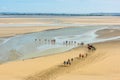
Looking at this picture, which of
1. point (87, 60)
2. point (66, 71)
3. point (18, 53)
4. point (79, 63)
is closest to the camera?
point (66, 71)

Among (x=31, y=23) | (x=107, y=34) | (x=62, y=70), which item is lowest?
(x=31, y=23)

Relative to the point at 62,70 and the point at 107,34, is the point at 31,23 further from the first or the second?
the point at 62,70

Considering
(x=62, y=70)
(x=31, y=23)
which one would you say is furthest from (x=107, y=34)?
(x=31, y=23)

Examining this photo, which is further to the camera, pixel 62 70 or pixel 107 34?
pixel 107 34

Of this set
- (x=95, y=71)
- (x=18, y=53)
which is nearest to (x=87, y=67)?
(x=95, y=71)

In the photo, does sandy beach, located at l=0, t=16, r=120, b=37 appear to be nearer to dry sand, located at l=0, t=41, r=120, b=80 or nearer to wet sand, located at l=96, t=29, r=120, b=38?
wet sand, located at l=96, t=29, r=120, b=38

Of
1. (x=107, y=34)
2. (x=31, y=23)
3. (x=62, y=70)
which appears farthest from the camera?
(x=31, y=23)

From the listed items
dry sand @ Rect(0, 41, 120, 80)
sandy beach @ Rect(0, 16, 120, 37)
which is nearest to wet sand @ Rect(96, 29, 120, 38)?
sandy beach @ Rect(0, 16, 120, 37)

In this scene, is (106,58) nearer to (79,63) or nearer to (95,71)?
(79,63)

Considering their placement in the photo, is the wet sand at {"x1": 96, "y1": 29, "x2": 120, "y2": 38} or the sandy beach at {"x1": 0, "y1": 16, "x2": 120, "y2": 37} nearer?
the wet sand at {"x1": 96, "y1": 29, "x2": 120, "y2": 38}

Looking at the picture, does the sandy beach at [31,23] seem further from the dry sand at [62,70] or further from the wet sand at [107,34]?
the dry sand at [62,70]

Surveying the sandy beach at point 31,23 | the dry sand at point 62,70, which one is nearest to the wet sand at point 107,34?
the sandy beach at point 31,23
